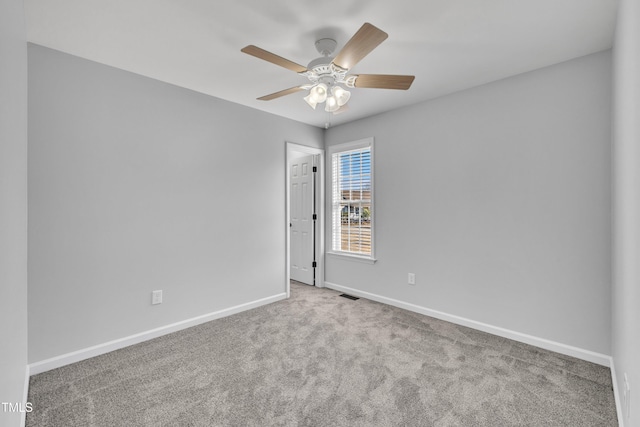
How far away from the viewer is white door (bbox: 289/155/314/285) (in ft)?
15.6

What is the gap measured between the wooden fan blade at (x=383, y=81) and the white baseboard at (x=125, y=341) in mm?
2771

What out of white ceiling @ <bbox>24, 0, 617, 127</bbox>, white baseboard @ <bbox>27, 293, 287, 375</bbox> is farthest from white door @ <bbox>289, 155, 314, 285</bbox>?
white ceiling @ <bbox>24, 0, 617, 127</bbox>

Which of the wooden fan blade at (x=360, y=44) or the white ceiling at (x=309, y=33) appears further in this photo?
the white ceiling at (x=309, y=33)

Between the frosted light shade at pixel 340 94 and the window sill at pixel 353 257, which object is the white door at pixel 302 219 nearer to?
the window sill at pixel 353 257

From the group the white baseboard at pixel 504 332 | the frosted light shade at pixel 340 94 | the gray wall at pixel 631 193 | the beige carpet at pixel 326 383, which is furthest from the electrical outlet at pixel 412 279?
the frosted light shade at pixel 340 94

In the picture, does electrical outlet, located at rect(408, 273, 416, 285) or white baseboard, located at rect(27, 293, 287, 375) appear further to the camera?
electrical outlet, located at rect(408, 273, 416, 285)

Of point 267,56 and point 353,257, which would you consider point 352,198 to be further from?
point 267,56

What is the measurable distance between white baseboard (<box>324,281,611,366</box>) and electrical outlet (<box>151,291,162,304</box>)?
2450mm

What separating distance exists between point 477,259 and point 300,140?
107 inches

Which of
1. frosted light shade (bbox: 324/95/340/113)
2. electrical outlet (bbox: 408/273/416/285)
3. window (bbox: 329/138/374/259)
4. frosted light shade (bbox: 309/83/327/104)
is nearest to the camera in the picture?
frosted light shade (bbox: 309/83/327/104)

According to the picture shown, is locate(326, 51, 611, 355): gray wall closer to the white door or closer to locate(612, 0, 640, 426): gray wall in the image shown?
locate(612, 0, 640, 426): gray wall

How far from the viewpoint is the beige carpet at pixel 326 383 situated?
1.82 metres

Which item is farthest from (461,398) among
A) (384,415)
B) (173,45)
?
(173,45)

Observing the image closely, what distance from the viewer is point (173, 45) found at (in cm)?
230
